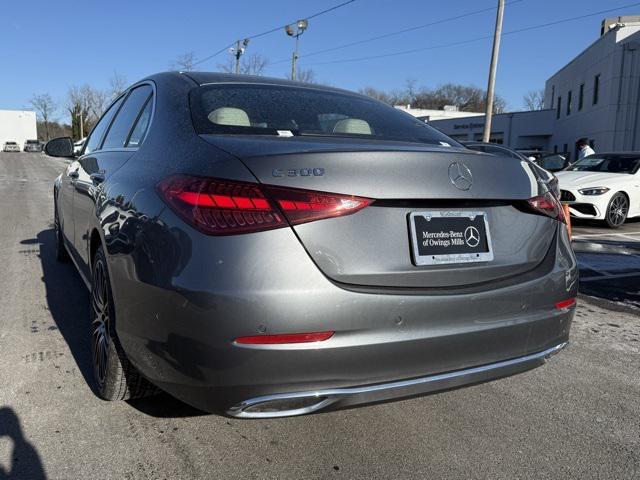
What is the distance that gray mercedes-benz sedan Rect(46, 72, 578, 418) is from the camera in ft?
5.97

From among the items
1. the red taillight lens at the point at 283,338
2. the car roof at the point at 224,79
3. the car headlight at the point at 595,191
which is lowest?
the red taillight lens at the point at 283,338

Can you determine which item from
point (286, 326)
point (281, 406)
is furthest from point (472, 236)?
point (281, 406)

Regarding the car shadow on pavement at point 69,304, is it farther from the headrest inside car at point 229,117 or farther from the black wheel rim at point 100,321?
the headrest inside car at point 229,117

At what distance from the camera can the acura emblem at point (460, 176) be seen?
6.77ft

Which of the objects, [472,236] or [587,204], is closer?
[472,236]

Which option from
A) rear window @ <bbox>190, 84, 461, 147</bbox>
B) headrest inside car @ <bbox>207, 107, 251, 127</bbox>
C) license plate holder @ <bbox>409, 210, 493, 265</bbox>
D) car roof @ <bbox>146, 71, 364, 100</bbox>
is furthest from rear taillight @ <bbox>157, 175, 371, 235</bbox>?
car roof @ <bbox>146, 71, 364, 100</bbox>

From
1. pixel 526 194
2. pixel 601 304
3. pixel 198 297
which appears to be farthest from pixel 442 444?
pixel 601 304

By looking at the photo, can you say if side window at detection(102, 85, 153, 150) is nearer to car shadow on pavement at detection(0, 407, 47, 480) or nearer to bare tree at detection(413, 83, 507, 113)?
car shadow on pavement at detection(0, 407, 47, 480)

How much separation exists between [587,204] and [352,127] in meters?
8.27

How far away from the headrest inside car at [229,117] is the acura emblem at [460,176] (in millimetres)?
933

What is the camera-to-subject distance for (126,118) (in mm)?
3406

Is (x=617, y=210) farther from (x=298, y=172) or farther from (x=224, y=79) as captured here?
(x=298, y=172)

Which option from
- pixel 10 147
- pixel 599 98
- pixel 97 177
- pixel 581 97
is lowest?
pixel 97 177

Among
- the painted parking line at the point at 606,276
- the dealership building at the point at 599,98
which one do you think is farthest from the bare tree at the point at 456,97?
the painted parking line at the point at 606,276
